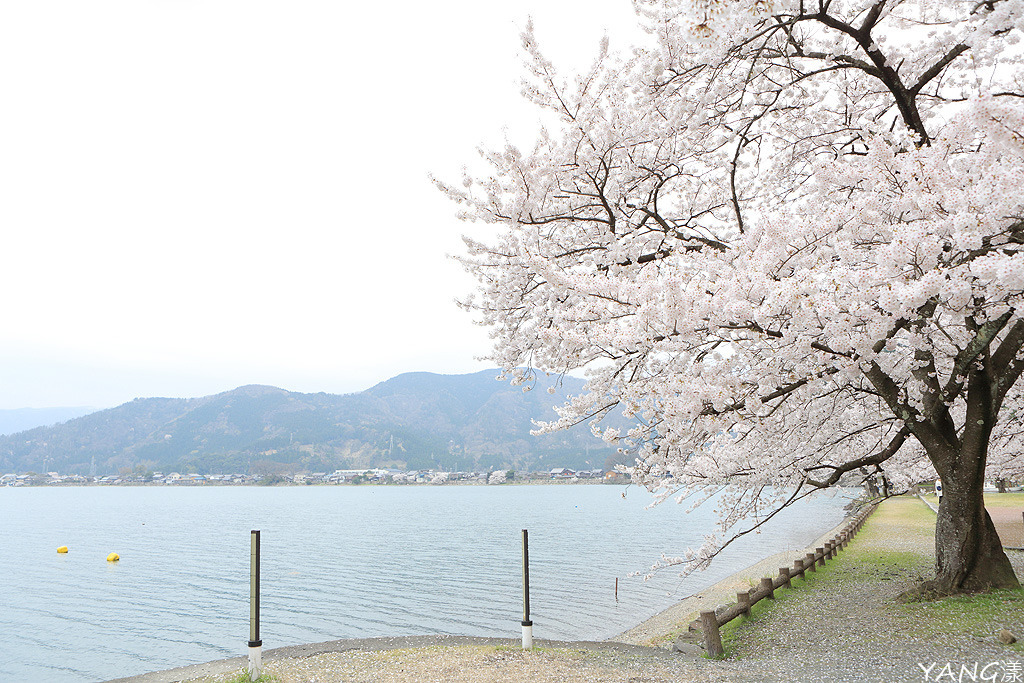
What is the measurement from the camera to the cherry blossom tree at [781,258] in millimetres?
4758

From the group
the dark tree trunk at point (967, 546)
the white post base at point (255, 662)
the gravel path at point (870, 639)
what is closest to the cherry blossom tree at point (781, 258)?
the dark tree trunk at point (967, 546)

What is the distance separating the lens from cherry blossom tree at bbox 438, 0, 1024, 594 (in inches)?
187

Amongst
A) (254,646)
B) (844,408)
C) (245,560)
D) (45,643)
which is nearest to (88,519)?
(245,560)

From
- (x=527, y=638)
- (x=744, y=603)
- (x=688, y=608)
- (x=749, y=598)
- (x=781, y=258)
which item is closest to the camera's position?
(x=781, y=258)

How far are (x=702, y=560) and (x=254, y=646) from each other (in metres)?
5.65

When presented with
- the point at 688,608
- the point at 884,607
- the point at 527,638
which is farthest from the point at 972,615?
the point at 688,608

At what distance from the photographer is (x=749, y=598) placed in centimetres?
1029

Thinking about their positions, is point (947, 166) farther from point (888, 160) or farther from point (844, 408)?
point (844, 408)

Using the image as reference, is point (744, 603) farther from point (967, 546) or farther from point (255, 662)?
point (255, 662)

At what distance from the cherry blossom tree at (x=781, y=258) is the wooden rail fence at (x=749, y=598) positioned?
896 millimetres

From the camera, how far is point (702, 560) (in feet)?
27.2

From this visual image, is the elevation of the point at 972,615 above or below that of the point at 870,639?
above

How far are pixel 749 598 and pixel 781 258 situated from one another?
23.7 feet

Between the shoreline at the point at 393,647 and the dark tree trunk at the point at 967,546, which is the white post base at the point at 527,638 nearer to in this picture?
the shoreline at the point at 393,647
